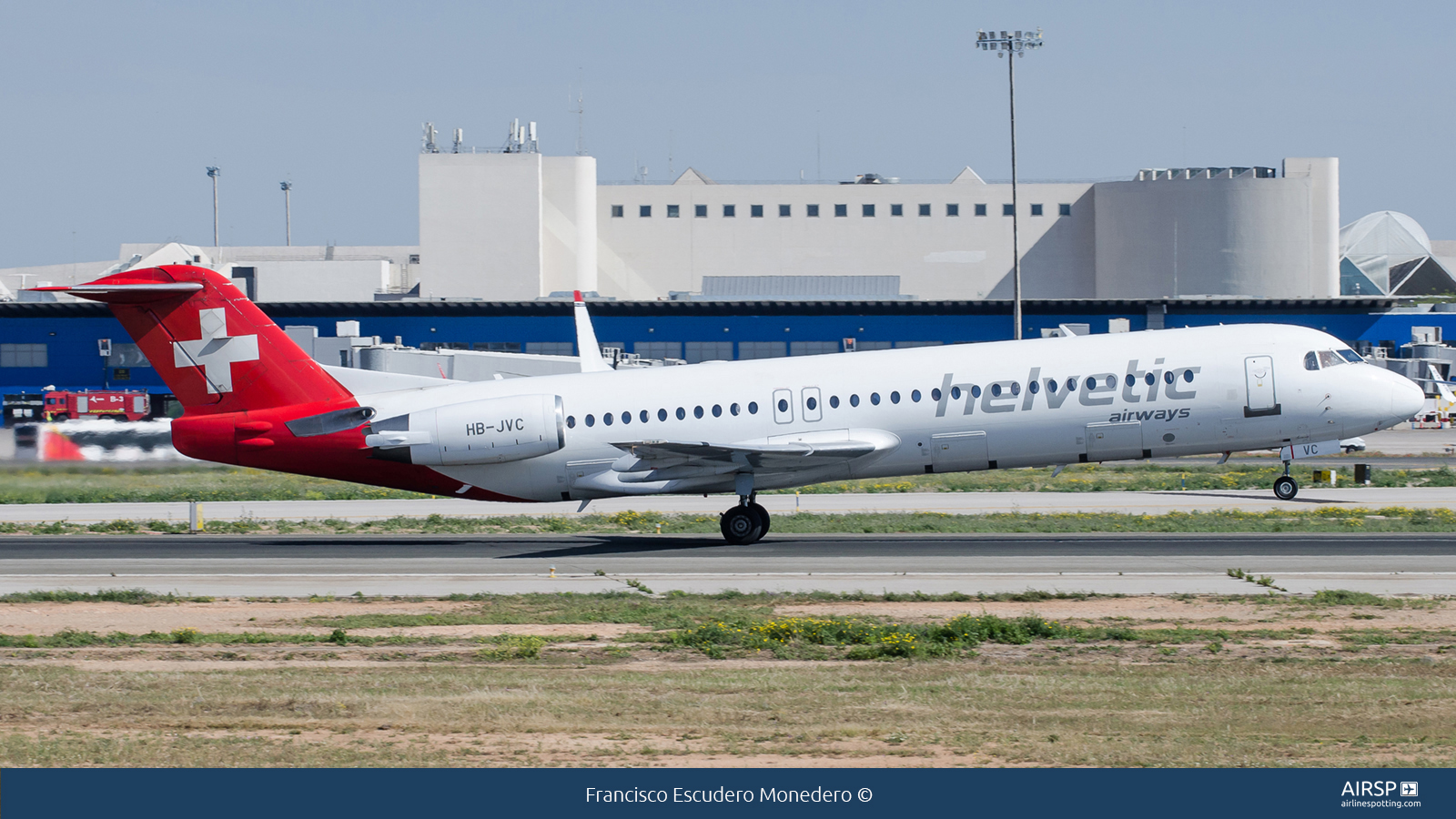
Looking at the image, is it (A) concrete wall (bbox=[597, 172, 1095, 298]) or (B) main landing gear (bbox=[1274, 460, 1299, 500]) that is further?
(A) concrete wall (bbox=[597, 172, 1095, 298])

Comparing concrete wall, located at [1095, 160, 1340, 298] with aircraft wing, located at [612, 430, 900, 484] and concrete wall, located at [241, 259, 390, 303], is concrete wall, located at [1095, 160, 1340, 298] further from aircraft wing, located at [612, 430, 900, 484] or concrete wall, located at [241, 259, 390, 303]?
aircraft wing, located at [612, 430, 900, 484]

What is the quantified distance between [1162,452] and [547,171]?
73690 millimetres

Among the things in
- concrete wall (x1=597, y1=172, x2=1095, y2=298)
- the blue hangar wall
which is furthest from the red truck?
concrete wall (x1=597, y1=172, x2=1095, y2=298)

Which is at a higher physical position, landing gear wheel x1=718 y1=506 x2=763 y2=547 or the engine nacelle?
the engine nacelle

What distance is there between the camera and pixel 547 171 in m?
96.1

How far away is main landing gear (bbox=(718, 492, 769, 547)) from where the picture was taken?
2864 cm

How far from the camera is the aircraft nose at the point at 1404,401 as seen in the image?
91.3ft

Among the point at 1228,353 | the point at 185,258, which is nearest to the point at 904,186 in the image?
the point at 185,258

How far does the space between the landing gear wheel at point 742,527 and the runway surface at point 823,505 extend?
737 centimetres

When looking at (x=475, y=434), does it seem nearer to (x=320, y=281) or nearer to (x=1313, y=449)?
(x=1313, y=449)

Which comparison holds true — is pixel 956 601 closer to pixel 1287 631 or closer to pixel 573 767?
pixel 1287 631

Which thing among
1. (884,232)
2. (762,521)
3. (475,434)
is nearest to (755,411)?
(762,521)

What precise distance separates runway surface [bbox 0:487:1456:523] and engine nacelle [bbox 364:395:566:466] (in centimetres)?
747

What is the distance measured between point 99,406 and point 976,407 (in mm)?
58986
